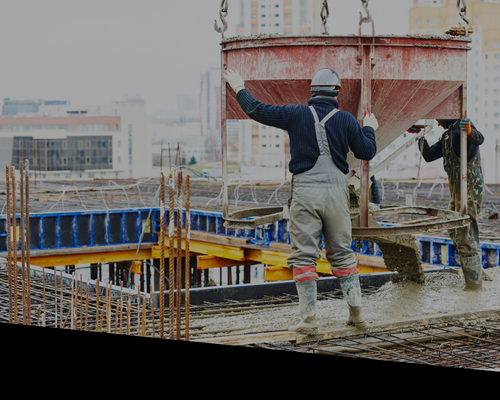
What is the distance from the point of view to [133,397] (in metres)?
5.14

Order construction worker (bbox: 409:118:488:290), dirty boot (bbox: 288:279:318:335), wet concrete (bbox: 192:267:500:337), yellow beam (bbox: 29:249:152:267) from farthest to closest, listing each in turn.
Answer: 1. yellow beam (bbox: 29:249:152:267)
2. construction worker (bbox: 409:118:488:290)
3. wet concrete (bbox: 192:267:500:337)
4. dirty boot (bbox: 288:279:318:335)

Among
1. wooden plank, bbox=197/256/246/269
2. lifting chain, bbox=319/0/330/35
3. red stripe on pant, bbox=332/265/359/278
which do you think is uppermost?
lifting chain, bbox=319/0/330/35

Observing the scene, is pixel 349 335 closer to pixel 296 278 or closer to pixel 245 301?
pixel 296 278

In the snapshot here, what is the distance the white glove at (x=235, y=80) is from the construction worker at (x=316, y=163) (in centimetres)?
14

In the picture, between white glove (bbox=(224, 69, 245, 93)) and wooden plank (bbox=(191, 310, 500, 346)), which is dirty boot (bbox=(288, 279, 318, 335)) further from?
white glove (bbox=(224, 69, 245, 93))

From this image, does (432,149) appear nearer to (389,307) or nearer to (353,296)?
(389,307)

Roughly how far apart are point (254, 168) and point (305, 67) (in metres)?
46.5

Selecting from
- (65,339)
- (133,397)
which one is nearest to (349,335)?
(133,397)

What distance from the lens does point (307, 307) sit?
522 cm

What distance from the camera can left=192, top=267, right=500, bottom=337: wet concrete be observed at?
19.9 ft

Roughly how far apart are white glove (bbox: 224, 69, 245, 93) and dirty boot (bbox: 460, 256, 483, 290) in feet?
10.4

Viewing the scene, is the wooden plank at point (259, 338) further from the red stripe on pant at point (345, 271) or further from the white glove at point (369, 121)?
A: the white glove at point (369, 121)

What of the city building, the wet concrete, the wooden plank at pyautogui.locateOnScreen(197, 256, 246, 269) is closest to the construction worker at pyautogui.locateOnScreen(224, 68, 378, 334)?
the wet concrete

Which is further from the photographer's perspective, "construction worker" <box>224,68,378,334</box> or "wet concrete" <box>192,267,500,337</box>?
"wet concrete" <box>192,267,500,337</box>
